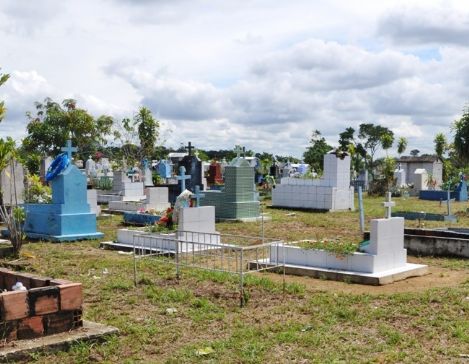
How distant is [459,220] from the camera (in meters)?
20.2

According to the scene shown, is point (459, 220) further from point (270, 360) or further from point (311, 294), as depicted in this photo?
point (270, 360)

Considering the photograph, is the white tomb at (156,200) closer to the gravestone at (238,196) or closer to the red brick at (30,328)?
the gravestone at (238,196)

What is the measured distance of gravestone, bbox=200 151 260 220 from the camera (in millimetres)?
20594

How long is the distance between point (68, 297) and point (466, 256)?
8587mm

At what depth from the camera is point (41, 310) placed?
20.6ft

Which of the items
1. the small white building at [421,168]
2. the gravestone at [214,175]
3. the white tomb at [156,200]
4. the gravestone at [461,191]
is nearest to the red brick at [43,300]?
the white tomb at [156,200]

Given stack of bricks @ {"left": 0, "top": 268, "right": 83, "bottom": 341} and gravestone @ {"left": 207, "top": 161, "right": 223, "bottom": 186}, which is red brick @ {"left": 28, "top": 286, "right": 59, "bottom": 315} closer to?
stack of bricks @ {"left": 0, "top": 268, "right": 83, "bottom": 341}

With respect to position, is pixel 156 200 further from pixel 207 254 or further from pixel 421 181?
pixel 421 181

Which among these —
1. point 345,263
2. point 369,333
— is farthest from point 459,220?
point 369,333

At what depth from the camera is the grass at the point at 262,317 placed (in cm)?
625

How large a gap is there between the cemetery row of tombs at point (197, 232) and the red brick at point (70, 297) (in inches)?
0.4

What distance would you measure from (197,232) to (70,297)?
4.40 meters

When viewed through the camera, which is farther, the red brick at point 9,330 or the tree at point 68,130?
the tree at point 68,130

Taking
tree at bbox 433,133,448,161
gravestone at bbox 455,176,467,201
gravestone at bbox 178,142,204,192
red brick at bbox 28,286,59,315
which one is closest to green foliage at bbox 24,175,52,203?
gravestone at bbox 178,142,204,192
